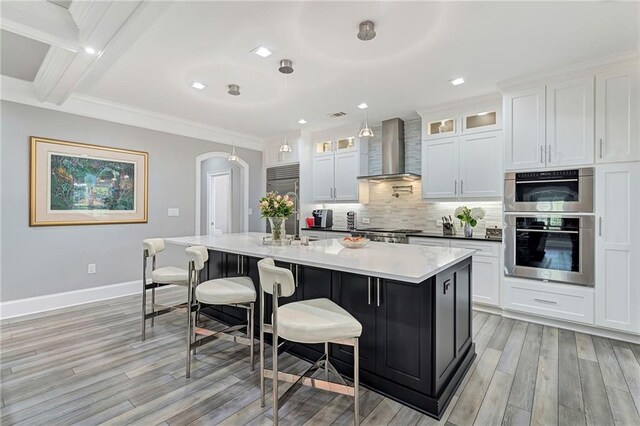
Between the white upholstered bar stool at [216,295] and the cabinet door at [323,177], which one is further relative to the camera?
the cabinet door at [323,177]

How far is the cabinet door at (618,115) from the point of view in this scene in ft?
9.38

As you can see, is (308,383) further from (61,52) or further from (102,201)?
(102,201)

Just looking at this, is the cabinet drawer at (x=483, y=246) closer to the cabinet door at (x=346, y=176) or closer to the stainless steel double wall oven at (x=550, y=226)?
the stainless steel double wall oven at (x=550, y=226)

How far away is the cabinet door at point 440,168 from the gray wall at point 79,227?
377 cm

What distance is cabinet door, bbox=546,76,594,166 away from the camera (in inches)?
121

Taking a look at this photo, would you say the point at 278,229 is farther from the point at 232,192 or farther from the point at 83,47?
the point at 232,192

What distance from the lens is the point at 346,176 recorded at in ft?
17.3

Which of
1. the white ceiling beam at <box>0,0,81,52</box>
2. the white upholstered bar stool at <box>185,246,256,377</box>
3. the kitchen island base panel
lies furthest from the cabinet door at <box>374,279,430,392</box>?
the white ceiling beam at <box>0,0,81,52</box>

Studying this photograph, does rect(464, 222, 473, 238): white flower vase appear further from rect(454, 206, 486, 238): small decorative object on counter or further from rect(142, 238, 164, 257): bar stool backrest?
rect(142, 238, 164, 257): bar stool backrest

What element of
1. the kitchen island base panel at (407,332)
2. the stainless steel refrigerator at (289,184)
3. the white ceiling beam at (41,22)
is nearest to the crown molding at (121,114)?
the stainless steel refrigerator at (289,184)

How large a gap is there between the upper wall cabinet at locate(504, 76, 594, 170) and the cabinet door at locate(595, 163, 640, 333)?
32 centimetres

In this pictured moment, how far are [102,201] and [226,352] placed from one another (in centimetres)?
301

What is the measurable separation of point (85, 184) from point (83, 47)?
2.20m

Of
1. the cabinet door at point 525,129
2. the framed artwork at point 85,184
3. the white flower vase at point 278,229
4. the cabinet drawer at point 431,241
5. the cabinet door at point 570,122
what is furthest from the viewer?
the cabinet drawer at point 431,241
